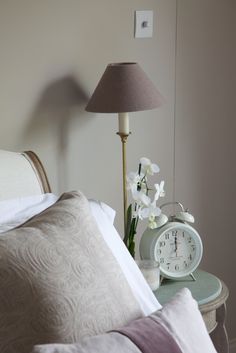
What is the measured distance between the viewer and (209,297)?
1.79 metres

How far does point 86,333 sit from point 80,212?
29 centimetres

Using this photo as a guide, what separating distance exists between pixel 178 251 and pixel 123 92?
513 millimetres

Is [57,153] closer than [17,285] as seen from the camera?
No

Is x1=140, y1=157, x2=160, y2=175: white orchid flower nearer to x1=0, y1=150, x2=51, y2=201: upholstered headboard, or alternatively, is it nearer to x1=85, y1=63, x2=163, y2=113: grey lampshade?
x1=85, y1=63, x2=163, y2=113: grey lampshade

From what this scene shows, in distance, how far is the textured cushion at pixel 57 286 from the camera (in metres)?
1.07

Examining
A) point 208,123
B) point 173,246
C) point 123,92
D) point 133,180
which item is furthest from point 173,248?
point 208,123

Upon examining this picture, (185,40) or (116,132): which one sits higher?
(185,40)

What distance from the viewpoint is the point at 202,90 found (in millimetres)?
2357

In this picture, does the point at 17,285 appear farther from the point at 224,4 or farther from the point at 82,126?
the point at 224,4

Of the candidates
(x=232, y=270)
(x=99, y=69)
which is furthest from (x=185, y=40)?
(x=232, y=270)

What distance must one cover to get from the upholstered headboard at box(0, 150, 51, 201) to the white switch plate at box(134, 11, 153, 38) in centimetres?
64

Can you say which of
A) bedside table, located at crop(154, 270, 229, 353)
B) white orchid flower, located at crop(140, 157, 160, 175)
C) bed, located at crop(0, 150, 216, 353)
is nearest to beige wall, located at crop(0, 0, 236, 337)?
white orchid flower, located at crop(140, 157, 160, 175)

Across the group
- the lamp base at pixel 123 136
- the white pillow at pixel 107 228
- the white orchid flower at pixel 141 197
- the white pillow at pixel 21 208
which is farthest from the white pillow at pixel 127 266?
the lamp base at pixel 123 136

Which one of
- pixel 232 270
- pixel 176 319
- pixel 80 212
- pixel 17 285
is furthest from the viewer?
pixel 232 270
